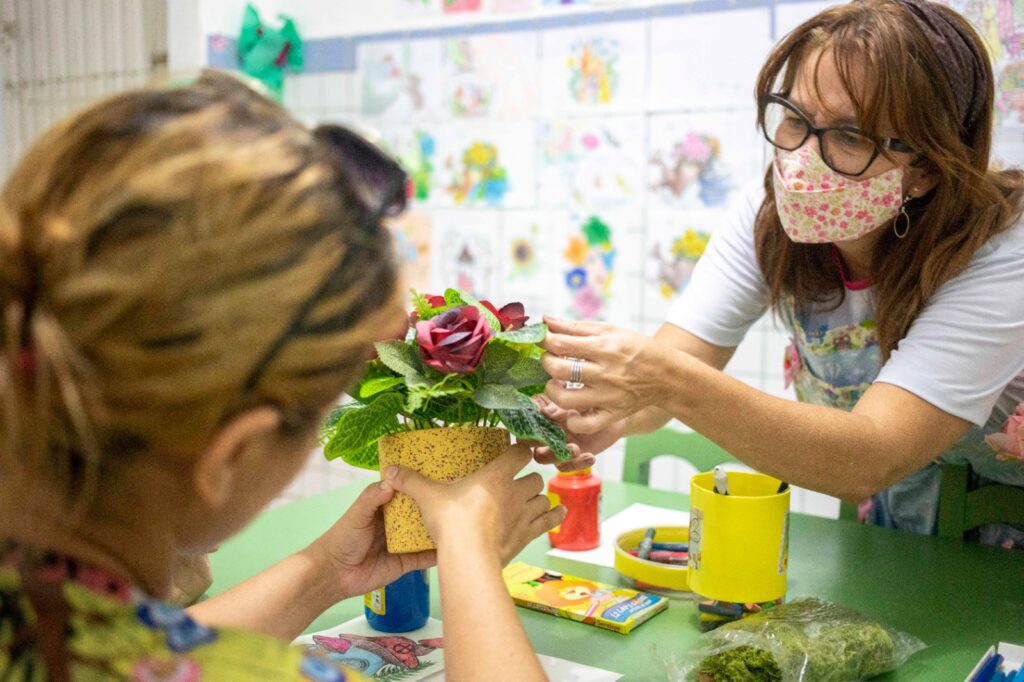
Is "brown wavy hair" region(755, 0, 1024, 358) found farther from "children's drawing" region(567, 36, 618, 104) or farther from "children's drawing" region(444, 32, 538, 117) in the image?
"children's drawing" region(444, 32, 538, 117)

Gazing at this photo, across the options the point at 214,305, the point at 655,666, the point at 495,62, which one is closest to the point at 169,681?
the point at 214,305

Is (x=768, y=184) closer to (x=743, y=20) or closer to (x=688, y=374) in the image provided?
(x=688, y=374)

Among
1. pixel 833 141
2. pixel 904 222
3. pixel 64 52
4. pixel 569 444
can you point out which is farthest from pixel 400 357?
pixel 64 52

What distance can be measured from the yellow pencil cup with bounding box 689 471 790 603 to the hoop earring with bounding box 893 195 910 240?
0.55m

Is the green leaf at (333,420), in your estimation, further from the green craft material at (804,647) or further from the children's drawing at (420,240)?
the children's drawing at (420,240)

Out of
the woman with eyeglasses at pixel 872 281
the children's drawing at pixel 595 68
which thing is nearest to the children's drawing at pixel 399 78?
the children's drawing at pixel 595 68

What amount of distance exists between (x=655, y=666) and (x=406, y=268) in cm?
60

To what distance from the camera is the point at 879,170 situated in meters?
1.46

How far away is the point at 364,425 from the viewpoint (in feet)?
3.58

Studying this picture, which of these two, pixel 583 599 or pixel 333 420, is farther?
pixel 583 599

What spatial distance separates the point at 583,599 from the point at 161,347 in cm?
84

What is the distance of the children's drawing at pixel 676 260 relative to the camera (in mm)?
2684

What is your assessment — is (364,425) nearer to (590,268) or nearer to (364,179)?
(364,179)

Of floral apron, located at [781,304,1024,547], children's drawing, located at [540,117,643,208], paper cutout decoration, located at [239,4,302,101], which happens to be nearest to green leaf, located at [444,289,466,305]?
floral apron, located at [781,304,1024,547]
